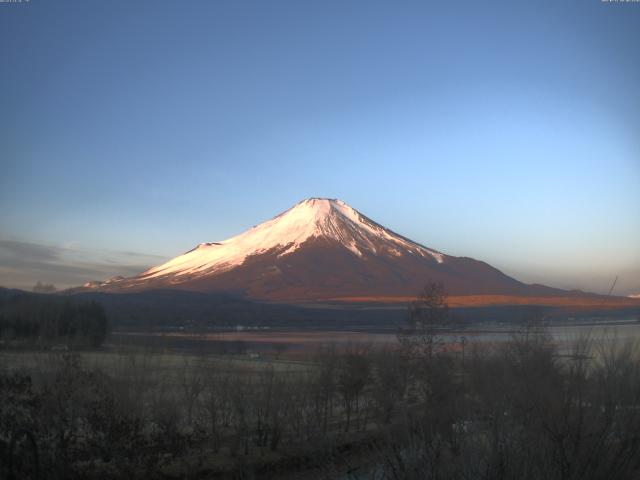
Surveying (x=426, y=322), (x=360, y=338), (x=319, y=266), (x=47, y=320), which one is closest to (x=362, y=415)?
(x=426, y=322)

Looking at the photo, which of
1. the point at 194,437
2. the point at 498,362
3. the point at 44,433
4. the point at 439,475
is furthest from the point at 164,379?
the point at 439,475

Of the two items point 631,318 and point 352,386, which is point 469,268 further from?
point 352,386

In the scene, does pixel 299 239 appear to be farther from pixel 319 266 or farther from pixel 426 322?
pixel 426 322

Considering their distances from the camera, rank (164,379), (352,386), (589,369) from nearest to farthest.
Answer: (589,369), (164,379), (352,386)

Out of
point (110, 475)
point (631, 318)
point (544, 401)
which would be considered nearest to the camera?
point (544, 401)

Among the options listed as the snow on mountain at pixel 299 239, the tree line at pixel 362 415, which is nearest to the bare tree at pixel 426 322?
the tree line at pixel 362 415

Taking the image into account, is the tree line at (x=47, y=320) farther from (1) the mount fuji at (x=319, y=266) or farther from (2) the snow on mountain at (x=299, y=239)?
(2) the snow on mountain at (x=299, y=239)
